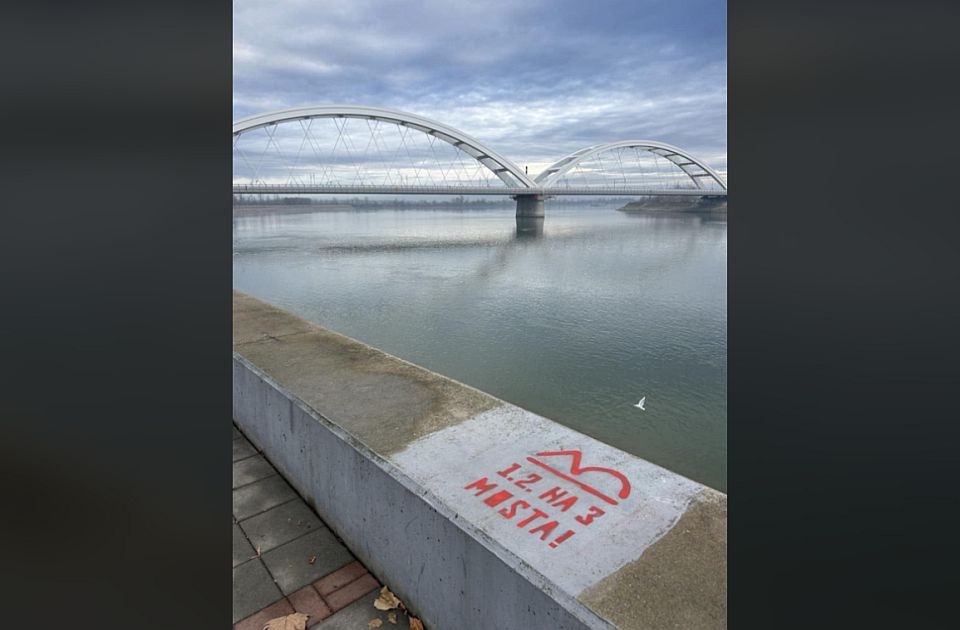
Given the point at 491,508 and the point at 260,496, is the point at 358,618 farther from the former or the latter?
the point at 260,496

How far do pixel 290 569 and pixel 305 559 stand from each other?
96mm

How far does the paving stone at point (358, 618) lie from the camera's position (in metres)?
2.59

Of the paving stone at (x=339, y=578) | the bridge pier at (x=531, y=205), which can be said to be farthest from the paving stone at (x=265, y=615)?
the bridge pier at (x=531, y=205)

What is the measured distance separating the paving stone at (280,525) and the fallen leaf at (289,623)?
612 millimetres

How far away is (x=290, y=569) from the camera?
3.03 m

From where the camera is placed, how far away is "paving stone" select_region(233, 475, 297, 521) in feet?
11.8

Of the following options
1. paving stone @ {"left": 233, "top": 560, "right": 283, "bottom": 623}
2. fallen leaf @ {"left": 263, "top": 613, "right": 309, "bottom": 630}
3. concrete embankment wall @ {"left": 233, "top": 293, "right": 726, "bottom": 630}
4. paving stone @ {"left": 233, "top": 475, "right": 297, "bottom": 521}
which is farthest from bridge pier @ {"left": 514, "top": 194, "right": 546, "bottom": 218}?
fallen leaf @ {"left": 263, "top": 613, "right": 309, "bottom": 630}

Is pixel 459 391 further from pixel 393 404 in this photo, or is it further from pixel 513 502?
pixel 513 502
